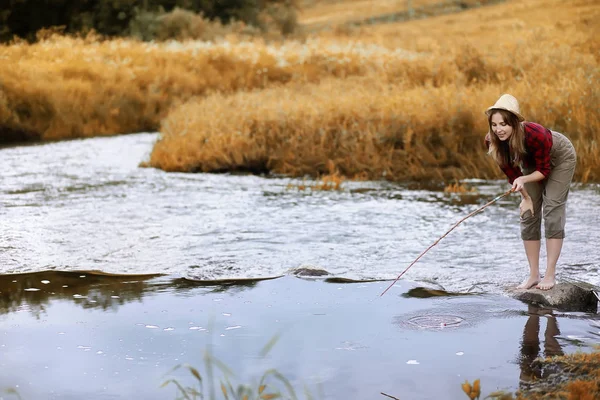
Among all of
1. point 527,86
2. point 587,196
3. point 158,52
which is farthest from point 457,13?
point 587,196

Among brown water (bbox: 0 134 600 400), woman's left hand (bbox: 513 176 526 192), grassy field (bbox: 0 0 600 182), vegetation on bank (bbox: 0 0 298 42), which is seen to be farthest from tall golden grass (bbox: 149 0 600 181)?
vegetation on bank (bbox: 0 0 298 42)

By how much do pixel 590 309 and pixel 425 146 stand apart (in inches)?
314

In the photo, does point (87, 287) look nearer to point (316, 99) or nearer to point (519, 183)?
point (519, 183)

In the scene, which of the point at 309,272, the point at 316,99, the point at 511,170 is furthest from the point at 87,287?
the point at 316,99

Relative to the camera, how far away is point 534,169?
22.1ft

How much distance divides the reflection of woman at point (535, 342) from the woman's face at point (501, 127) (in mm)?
1243

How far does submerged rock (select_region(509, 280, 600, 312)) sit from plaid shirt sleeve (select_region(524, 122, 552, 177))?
0.82 m

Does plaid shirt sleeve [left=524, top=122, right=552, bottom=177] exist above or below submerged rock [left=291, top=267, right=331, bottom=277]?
above

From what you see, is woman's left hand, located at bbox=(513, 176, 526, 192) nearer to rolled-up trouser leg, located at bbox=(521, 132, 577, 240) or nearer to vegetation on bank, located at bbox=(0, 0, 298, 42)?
rolled-up trouser leg, located at bbox=(521, 132, 577, 240)

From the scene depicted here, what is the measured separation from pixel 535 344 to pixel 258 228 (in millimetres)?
4828

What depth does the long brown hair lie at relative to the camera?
6.33 meters

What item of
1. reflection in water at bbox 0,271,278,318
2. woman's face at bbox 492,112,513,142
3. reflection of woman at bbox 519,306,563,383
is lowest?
reflection of woman at bbox 519,306,563,383

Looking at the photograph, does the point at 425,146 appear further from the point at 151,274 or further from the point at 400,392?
the point at 400,392

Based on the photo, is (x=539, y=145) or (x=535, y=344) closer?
(x=535, y=344)
